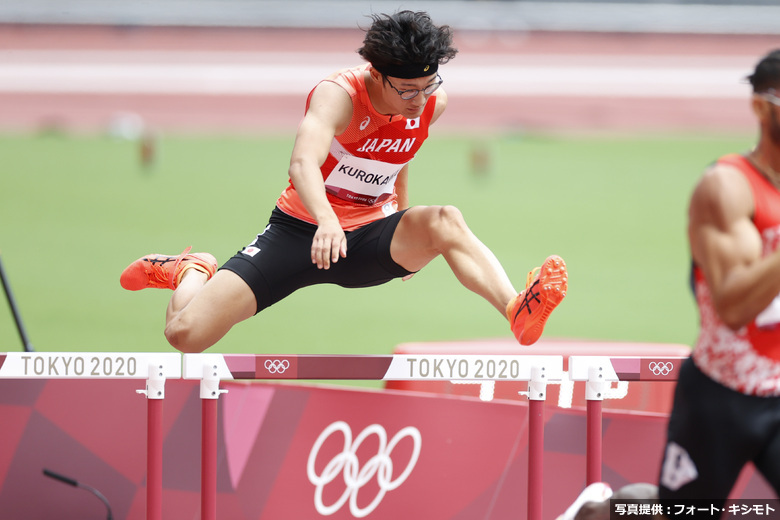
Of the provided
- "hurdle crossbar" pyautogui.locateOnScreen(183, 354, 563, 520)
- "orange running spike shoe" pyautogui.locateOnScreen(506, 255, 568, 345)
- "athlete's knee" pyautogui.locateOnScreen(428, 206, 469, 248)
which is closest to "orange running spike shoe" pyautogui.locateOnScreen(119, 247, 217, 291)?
"hurdle crossbar" pyautogui.locateOnScreen(183, 354, 563, 520)

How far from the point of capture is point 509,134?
70.6ft

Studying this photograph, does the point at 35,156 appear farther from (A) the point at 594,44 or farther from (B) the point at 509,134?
(A) the point at 594,44

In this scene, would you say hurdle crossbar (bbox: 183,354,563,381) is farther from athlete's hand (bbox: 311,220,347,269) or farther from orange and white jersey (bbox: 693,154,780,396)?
orange and white jersey (bbox: 693,154,780,396)

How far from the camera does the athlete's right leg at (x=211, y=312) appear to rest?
3.82 metres

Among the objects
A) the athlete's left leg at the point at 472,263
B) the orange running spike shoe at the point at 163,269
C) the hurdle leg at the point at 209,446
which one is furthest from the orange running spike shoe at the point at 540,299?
the orange running spike shoe at the point at 163,269

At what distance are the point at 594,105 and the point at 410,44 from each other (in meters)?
22.2

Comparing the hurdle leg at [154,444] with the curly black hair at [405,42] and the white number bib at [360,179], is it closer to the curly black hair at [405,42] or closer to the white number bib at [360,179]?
the white number bib at [360,179]

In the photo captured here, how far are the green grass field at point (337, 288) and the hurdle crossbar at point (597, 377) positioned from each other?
526cm

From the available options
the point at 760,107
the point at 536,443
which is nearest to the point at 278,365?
the point at 536,443

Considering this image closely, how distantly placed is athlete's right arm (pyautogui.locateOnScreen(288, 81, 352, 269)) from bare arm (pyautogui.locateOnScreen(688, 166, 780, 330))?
1.37m

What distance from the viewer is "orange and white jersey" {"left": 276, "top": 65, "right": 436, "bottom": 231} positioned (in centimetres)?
388

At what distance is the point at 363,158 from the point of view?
13.0 feet

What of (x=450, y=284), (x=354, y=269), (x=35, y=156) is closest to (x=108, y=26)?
(x=35, y=156)

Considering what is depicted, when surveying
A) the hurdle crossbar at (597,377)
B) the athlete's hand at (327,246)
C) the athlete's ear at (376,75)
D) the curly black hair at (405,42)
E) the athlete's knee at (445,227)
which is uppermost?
the curly black hair at (405,42)
